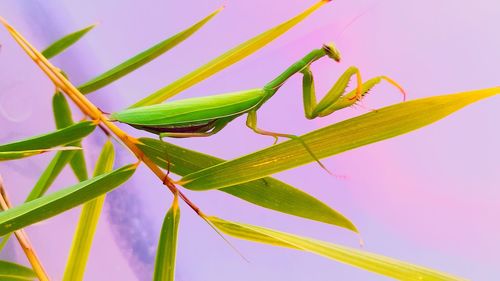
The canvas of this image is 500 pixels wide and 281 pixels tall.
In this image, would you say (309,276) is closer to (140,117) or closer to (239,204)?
(239,204)

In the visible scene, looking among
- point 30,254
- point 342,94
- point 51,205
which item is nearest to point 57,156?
point 30,254

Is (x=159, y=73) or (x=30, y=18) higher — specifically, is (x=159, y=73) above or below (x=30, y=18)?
below

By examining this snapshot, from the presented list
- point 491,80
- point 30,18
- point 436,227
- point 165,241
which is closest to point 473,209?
point 436,227

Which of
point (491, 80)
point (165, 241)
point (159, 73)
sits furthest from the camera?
point (159, 73)

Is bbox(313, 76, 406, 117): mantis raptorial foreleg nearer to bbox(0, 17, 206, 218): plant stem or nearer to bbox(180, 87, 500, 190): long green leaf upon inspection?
→ bbox(180, 87, 500, 190): long green leaf

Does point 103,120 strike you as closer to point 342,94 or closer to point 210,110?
point 210,110

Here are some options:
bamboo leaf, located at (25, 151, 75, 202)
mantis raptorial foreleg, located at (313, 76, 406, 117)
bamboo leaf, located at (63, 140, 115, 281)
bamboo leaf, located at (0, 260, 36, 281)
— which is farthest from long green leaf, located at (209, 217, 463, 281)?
bamboo leaf, located at (0, 260, 36, 281)
